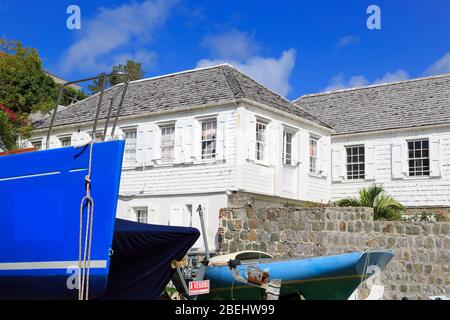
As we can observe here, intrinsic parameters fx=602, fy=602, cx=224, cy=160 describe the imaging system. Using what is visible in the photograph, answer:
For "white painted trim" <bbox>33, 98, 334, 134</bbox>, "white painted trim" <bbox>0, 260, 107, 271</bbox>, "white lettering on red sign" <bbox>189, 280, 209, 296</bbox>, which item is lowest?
"white lettering on red sign" <bbox>189, 280, 209, 296</bbox>

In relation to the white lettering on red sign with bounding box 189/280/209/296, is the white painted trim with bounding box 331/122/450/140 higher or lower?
higher

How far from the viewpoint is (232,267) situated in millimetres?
11109

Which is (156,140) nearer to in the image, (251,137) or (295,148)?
(251,137)

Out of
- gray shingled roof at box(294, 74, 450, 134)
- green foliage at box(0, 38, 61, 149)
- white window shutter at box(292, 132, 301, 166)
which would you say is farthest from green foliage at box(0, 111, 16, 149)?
gray shingled roof at box(294, 74, 450, 134)

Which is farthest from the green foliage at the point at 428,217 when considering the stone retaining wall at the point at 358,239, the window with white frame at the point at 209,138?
the window with white frame at the point at 209,138

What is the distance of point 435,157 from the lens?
76.3 ft

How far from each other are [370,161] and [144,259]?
16304mm

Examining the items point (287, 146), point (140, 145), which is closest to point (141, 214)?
point (140, 145)

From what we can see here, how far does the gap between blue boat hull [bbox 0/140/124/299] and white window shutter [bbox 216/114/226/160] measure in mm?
11757

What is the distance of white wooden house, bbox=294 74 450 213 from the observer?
76.2 ft

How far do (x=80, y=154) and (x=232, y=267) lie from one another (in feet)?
12.8

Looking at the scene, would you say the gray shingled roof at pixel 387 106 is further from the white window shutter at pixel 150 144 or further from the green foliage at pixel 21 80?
the green foliage at pixel 21 80

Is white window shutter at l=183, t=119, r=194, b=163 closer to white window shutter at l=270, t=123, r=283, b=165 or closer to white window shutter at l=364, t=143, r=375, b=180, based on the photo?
white window shutter at l=270, t=123, r=283, b=165

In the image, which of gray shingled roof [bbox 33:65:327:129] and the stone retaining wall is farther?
gray shingled roof [bbox 33:65:327:129]
